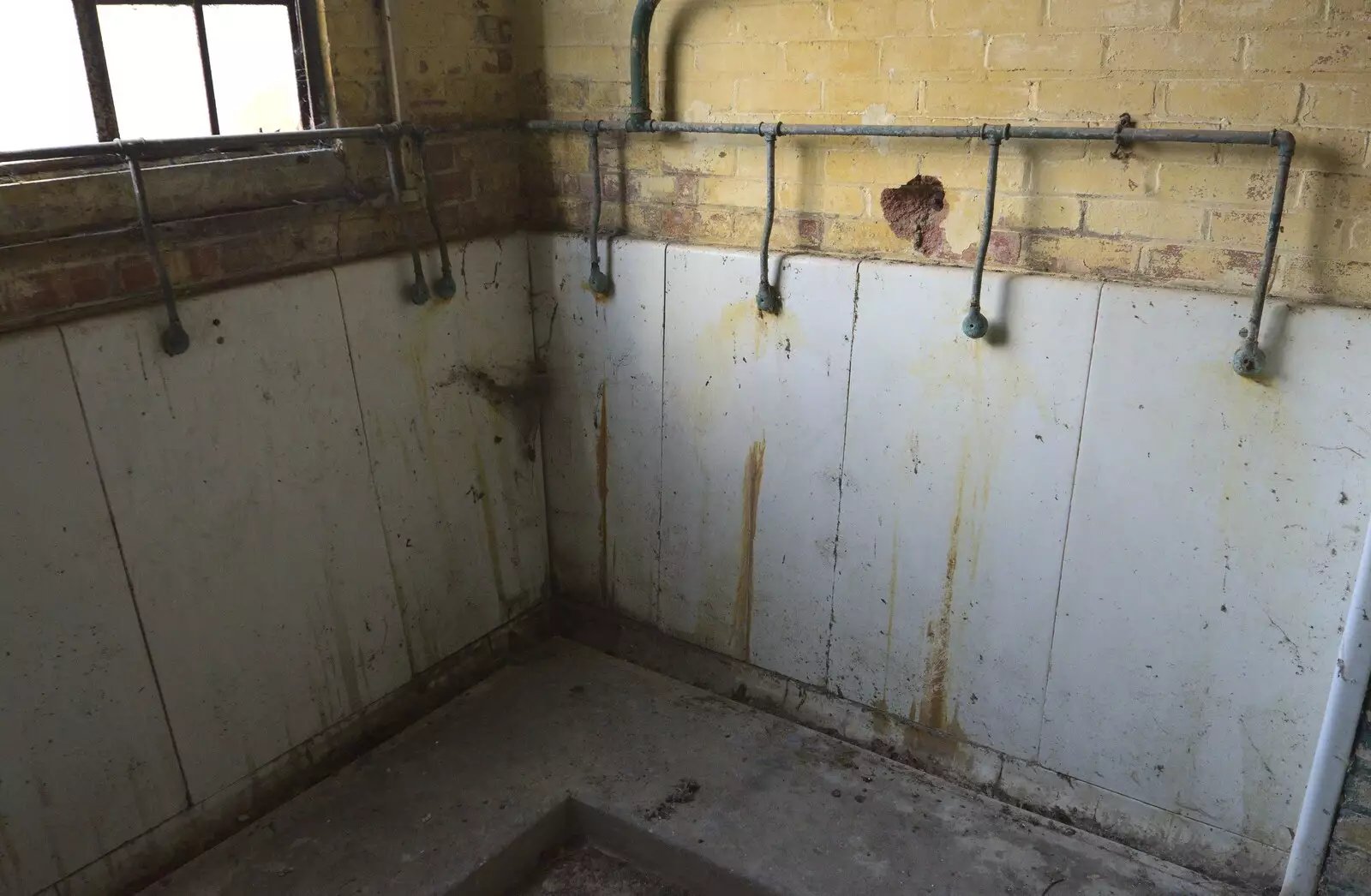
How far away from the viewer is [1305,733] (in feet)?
6.13

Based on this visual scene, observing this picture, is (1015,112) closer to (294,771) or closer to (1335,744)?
(1335,744)

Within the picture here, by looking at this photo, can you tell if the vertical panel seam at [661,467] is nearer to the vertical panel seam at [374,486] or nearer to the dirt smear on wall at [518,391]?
Result: the dirt smear on wall at [518,391]

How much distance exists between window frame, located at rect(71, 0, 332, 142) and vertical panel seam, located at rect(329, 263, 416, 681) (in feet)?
1.28

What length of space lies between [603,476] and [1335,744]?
1813 mm

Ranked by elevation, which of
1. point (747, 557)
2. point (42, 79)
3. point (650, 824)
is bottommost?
point (650, 824)

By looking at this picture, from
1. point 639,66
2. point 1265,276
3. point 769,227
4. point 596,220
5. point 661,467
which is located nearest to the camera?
point 1265,276

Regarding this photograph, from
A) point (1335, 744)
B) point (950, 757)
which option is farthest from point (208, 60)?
point (1335, 744)

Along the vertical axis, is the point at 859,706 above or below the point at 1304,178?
below

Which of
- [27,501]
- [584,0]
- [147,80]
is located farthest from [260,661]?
[584,0]

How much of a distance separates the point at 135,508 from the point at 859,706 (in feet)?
5.69

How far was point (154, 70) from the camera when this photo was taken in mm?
1963

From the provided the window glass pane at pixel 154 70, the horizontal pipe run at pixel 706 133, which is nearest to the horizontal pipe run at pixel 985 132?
the horizontal pipe run at pixel 706 133

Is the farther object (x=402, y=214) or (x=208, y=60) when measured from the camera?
(x=402, y=214)

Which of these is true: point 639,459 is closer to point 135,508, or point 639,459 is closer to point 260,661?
point 260,661
